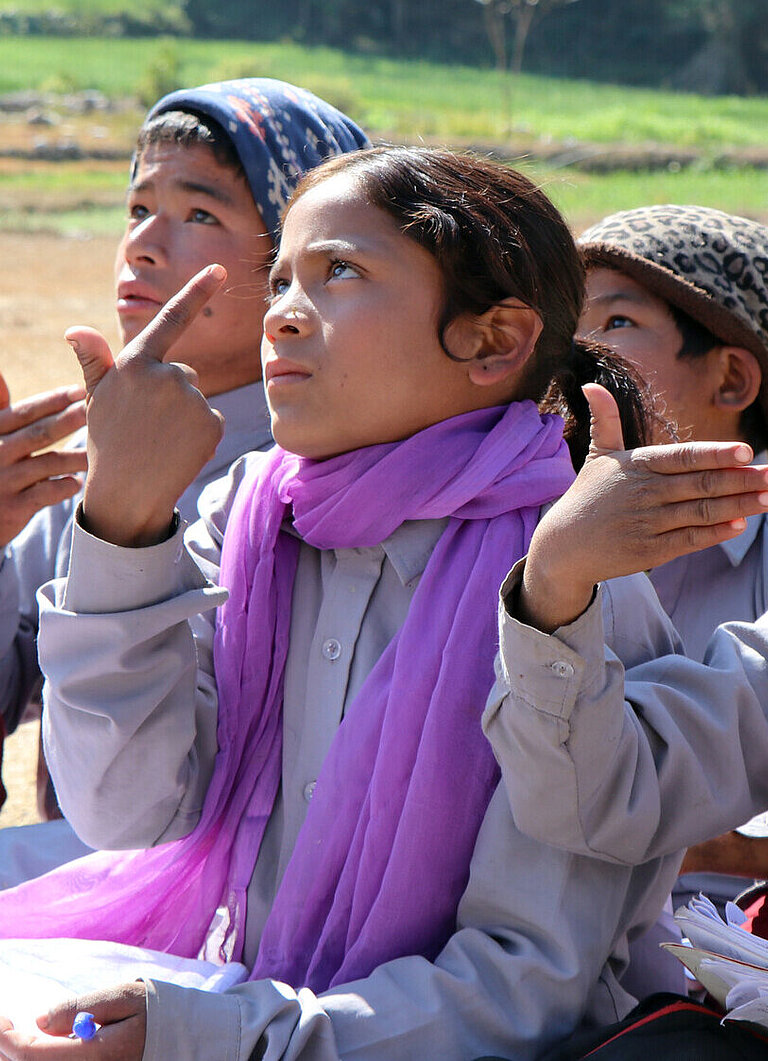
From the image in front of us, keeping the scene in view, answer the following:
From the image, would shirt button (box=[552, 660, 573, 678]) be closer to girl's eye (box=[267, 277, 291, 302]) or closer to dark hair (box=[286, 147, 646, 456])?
dark hair (box=[286, 147, 646, 456])

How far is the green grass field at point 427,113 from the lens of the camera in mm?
19844

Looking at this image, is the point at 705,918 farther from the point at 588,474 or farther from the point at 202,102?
the point at 202,102

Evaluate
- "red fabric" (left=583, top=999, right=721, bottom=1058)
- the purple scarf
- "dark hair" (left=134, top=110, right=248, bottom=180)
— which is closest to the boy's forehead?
"dark hair" (left=134, top=110, right=248, bottom=180)

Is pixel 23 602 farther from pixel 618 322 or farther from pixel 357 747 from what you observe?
pixel 618 322

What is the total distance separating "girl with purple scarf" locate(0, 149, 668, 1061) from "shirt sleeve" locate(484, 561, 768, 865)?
102 mm

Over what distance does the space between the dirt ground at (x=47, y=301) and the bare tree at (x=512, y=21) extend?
1026 inches

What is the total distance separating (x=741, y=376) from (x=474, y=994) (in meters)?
1.57

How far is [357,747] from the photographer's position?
67.6 inches

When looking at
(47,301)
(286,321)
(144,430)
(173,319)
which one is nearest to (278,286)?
(286,321)

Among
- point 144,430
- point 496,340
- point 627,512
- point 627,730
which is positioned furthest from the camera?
point 496,340

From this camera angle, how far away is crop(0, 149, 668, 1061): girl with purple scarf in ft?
5.21

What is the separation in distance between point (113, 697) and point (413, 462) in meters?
0.52

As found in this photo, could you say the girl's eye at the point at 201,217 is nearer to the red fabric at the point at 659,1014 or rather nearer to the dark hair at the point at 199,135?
the dark hair at the point at 199,135

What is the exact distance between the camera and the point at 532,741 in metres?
1.52
